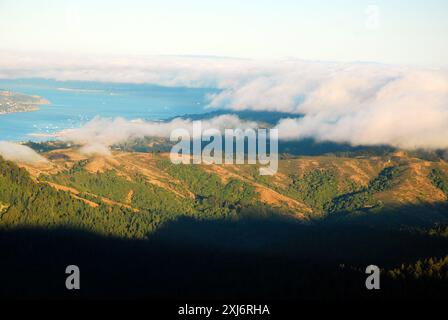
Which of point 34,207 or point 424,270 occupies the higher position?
point 34,207

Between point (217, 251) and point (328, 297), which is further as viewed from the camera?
point (217, 251)

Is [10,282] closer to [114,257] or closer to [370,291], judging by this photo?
[114,257]

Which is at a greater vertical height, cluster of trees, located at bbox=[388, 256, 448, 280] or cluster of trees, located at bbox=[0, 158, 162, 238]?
cluster of trees, located at bbox=[0, 158, 162, 238]

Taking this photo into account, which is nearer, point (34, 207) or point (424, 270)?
point (424, 270)

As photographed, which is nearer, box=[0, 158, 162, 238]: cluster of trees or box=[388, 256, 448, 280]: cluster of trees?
box=[388, 256, 448, 280]: cluster of trees

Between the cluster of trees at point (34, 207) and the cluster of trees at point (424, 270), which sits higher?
the cluster of trees at point (34, 207)

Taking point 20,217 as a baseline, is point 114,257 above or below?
below

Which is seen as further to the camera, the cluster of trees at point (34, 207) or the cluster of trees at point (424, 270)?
the cluster of trees at point (34, 207)
